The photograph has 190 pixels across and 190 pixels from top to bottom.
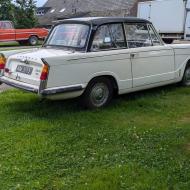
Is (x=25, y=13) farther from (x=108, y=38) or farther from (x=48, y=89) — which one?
(x=48, y=89)

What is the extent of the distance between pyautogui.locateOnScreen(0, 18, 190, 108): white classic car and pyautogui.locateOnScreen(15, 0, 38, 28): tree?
2864 cm

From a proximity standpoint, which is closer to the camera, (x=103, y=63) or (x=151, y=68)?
(x=103, y=63)

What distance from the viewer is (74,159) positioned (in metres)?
5.39

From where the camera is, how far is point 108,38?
7957mm

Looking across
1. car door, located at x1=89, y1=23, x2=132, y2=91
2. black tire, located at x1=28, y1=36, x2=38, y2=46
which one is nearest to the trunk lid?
car door, located at x1=89, y1=23, x2=132, y2=91

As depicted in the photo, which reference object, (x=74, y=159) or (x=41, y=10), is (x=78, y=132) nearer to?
(x=74, y=159)

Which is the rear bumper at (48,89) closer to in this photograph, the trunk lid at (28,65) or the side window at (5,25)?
the trunk lid at (28,65)

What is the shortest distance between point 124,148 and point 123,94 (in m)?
3.00

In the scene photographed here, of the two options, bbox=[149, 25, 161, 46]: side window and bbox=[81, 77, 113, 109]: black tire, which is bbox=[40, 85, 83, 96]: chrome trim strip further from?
bbox=[149, 25, 161, 46]: side window

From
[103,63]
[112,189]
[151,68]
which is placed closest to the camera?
[112,189]

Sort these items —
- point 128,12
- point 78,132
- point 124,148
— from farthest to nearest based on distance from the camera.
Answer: point 128,12 < point 78,132 < point 124,148

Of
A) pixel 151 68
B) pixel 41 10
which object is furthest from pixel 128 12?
pixel 151 68

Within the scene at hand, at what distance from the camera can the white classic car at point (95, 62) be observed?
279 inches

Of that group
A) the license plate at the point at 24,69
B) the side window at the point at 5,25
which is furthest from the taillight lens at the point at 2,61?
the side window at the point at 5,25
